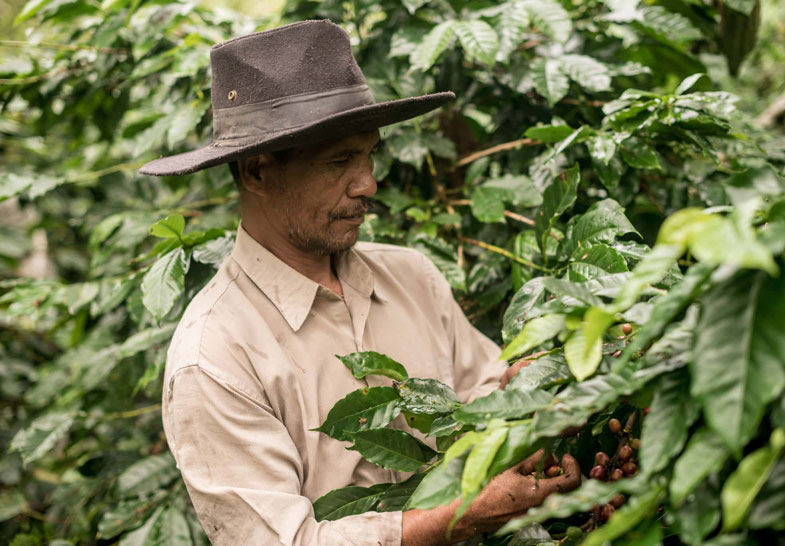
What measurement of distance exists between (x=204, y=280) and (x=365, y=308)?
1.41ft

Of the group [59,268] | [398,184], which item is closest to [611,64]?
[398,184]

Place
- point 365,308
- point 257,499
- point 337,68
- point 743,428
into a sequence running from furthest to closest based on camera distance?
point 365,308
point 337,68
point 257,499
point 743,428

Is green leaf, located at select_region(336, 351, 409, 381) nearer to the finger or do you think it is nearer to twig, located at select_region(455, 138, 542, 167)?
the finger

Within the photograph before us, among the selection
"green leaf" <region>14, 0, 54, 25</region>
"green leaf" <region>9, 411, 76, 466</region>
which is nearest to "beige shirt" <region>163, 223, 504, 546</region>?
"green leaf" <region>9, 411, 76, 466</region>

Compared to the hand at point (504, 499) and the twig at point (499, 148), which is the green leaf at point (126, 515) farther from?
the twig at point (499, 148)

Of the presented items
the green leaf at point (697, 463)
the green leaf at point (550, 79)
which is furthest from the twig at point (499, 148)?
the green leaf at point (697, 463)

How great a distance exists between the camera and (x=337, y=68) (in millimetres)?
1406

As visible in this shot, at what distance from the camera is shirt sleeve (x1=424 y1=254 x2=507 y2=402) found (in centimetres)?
169

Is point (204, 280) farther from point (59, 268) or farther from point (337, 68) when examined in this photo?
point (59, 268)

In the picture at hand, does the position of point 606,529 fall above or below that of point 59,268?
above

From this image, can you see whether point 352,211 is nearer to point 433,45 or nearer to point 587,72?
point 433,45

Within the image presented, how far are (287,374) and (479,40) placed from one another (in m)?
0.96

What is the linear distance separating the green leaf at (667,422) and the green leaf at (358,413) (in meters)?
0.55

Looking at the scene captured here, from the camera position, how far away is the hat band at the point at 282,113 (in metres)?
1.35
